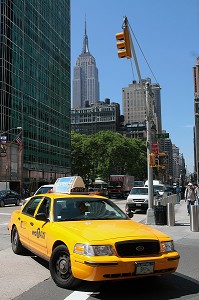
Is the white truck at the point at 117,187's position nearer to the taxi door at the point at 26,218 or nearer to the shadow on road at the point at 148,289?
the taxi door at the point at 26,218

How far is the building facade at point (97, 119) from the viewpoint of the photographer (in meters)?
171

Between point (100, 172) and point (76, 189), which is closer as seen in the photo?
point (76, 189)

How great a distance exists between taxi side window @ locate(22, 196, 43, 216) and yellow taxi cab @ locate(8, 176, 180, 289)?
1.90ft

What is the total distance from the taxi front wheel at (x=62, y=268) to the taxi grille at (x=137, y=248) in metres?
0.87

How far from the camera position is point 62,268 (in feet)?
19.4

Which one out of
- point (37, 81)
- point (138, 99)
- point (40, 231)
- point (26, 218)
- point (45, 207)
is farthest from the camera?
point (138, 99)

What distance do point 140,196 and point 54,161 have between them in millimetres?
54940

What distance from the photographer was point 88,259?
17.5ft

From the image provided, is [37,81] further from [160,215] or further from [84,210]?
[84,210]

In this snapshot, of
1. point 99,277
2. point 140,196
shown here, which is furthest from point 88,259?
point 140,196

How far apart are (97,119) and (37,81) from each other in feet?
342

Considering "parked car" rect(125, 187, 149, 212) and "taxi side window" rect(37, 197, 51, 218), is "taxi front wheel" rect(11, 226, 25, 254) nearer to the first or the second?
"taxi side window" rect(37, 197, 51, 218)

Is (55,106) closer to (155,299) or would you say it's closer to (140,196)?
(140,196)

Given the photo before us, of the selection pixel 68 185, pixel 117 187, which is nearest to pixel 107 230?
pixel 68 185
